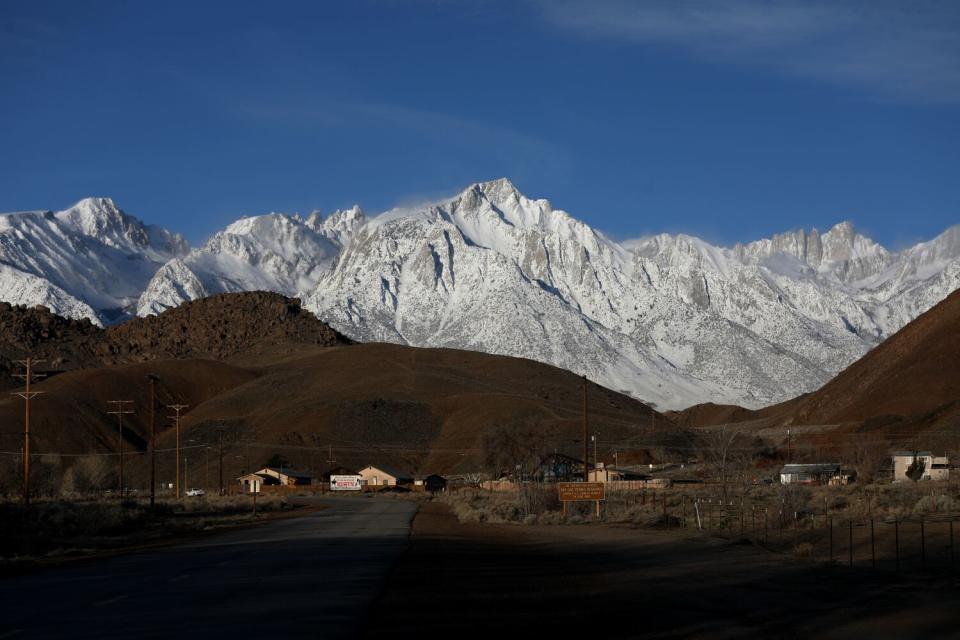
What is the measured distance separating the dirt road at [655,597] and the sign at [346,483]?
85841 mm

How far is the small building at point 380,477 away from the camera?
120250 millimetres

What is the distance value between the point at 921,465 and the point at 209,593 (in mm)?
60359

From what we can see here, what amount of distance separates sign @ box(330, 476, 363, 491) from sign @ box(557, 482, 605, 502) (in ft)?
224

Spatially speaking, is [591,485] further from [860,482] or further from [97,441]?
[97,441]

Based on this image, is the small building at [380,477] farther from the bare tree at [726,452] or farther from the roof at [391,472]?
the bare tree at [726,452]

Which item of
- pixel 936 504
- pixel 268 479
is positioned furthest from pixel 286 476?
pixel 936 504

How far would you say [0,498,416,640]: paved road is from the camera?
16.7m

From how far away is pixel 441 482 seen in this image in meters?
116

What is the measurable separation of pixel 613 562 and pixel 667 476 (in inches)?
2715

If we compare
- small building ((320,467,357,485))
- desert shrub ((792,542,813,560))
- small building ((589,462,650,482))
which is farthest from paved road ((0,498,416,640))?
small building ((320,467,357,485))

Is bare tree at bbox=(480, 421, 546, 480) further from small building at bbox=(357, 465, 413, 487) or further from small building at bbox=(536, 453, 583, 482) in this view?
small building at bbox=(357, 465, 413, 487)

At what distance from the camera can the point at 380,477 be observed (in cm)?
12106

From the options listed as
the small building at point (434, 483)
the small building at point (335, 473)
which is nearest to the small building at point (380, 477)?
the small building at point (335, 473)

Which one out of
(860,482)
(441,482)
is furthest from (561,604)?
(441,482)
